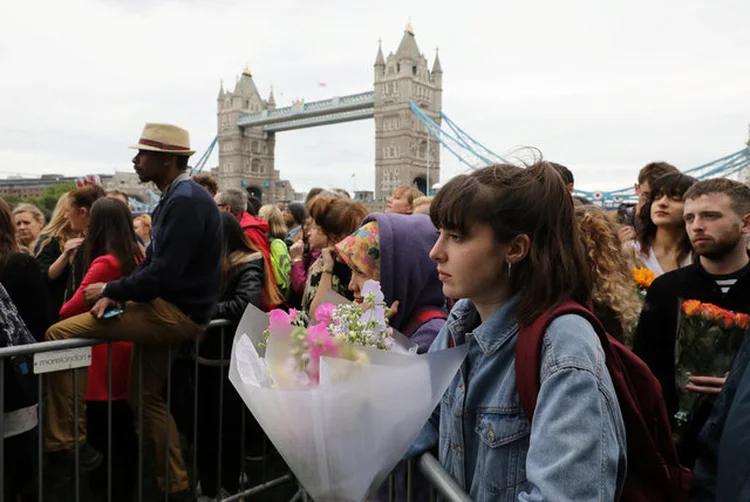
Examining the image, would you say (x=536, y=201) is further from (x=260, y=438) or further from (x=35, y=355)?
(x=260, y=438)

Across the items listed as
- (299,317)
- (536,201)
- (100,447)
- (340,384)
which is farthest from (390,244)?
(100,447)

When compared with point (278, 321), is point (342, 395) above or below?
below

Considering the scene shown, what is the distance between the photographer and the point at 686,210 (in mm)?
2188

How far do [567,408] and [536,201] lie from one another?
0.42 meters

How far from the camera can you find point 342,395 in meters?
1.02

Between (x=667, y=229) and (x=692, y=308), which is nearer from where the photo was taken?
(x=692, y=308)

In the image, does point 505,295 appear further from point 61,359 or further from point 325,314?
point 61,359

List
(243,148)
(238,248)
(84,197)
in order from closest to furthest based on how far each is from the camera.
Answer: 1. (238,248)
2. (84,197)
3. (243,148)

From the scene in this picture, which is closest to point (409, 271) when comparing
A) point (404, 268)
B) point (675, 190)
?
point (404, 268)

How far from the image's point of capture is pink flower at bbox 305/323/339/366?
1.10 m

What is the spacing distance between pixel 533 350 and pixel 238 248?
2.62 metres

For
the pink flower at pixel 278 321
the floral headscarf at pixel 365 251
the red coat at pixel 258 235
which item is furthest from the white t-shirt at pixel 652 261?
the pink flower at pixel 278 321

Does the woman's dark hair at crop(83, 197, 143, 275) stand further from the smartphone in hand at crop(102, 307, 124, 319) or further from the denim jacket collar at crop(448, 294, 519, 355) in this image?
the denim jacket collar at crop(448, 294, 519, 355)

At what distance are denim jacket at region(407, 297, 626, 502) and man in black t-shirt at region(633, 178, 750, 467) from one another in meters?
1.19
